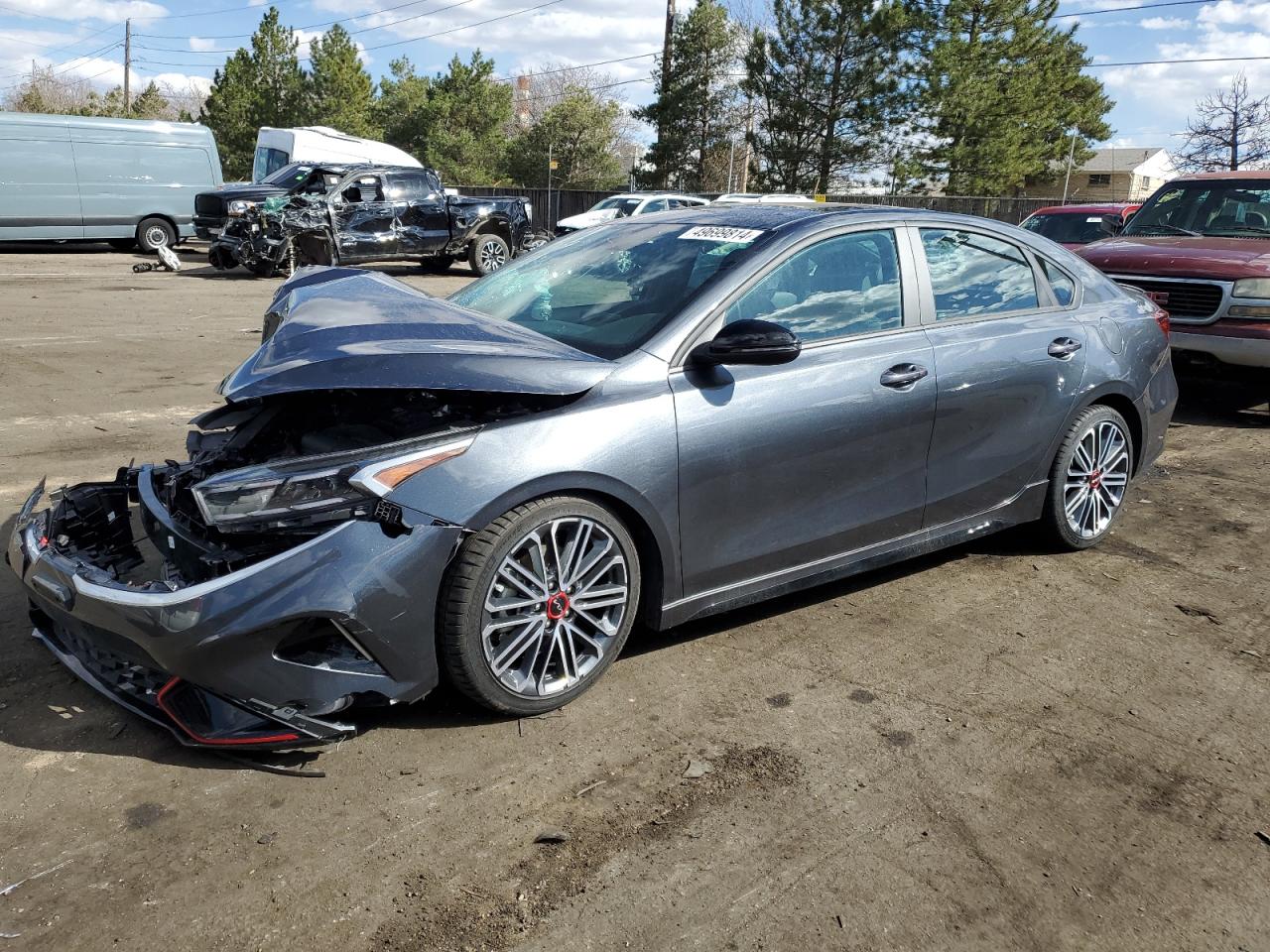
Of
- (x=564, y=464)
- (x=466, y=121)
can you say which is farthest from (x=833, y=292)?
(x=466, y=121)

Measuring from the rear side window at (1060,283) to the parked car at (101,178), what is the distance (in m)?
20.5

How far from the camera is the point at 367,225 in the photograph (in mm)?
18438

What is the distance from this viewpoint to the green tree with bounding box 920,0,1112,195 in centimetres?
3547

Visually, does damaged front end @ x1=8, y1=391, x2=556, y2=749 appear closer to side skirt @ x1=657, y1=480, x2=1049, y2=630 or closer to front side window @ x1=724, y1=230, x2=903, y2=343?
side skirt @ x1=657, y1=480, x2=1049, y2=630

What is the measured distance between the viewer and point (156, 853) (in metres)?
2.66

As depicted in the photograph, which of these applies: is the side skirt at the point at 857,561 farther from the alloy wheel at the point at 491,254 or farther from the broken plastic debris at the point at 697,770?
the alloy wheel at the point at 491,254

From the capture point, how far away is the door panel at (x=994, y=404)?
4258 mm

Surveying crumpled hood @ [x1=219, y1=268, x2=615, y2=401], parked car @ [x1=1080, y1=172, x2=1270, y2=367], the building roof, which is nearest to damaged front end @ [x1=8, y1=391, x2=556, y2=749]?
crumpled hood @ [x1=219, y1=268, x2=615, y2=401]

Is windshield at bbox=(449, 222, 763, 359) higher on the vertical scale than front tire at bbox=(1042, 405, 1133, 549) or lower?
higher

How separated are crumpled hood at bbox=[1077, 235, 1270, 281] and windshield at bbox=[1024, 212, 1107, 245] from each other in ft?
12.9

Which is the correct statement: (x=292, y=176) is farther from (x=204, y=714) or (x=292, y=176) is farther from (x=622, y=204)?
(x=204, y=714)

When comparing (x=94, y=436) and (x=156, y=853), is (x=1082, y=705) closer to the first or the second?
(x=156, y=853)

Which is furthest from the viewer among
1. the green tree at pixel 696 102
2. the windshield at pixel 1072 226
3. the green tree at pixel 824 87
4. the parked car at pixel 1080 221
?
the green tree at pixel 696 102

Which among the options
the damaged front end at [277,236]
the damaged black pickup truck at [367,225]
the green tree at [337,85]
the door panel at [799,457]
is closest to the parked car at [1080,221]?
the damaged black pickup truck at [367,225]
